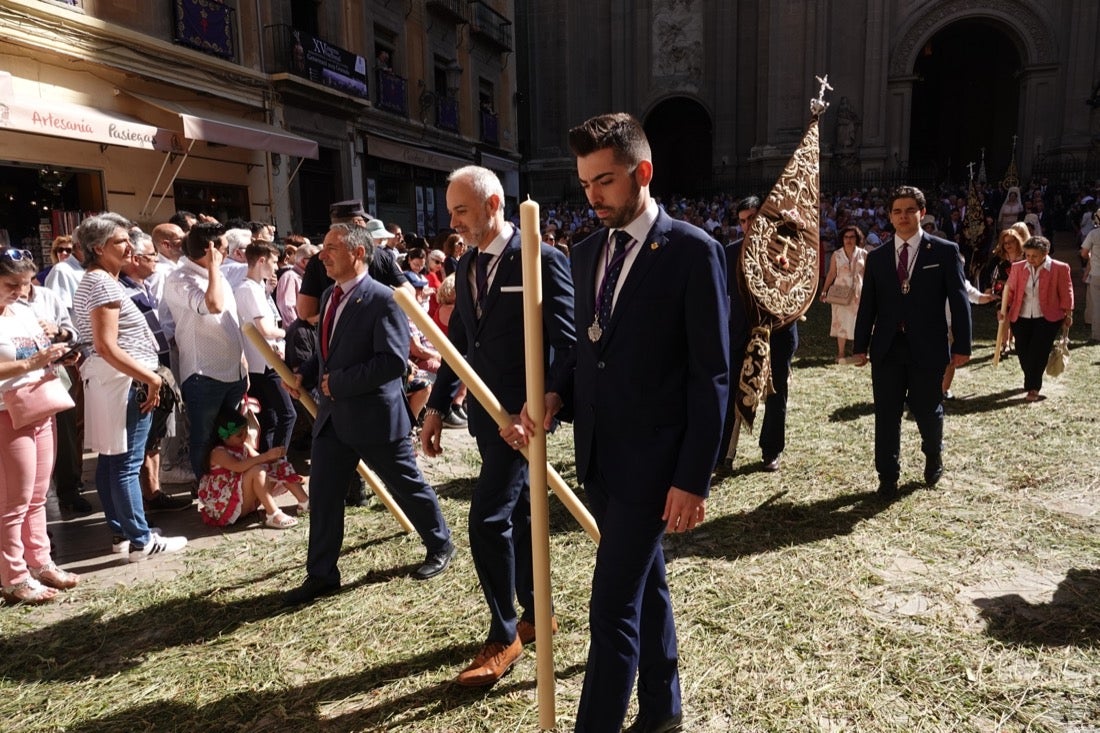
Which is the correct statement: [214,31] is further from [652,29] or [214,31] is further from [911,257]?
[652,29]

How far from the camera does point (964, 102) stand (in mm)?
33219

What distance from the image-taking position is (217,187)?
1490 cm

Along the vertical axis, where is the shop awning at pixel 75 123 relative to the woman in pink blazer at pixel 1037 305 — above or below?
above

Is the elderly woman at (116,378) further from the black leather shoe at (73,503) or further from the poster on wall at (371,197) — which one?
the poster on wall at (371,197)

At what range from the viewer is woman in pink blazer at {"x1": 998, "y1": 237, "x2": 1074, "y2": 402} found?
7.96 m

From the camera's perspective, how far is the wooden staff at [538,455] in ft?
7.75

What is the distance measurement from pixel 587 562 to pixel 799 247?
2613mm

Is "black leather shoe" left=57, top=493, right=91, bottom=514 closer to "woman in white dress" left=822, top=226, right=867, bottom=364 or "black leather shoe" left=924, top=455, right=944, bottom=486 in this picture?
"black leather shoe" left=924, top=455, right=944, bottom=486

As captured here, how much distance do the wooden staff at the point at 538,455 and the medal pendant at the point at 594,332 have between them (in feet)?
0.65

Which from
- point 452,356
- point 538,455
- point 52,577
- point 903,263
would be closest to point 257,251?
point 52,577

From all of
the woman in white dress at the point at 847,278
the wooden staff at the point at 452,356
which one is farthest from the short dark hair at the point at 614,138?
the woman in white dress at the point at 847,278

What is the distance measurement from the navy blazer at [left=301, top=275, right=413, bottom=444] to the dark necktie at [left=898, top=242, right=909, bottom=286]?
3.67 meters

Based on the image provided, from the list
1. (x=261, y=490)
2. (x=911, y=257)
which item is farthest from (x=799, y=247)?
(x=261, y=490)

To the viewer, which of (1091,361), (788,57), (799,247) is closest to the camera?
(799,247)
